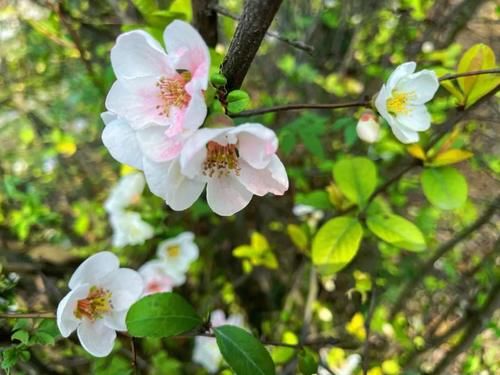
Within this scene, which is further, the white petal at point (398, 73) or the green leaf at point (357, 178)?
the green leaf at point (357, 178)

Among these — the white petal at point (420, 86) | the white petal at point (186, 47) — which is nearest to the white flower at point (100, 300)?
the white petal at point (186, 47)

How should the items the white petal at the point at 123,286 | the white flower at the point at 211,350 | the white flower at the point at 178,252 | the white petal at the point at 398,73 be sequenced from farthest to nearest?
the white flower at the point at 211,350
the white flower at the point at 178,252
the white petal at the point at 123,286
the white petal at the point at 398,73

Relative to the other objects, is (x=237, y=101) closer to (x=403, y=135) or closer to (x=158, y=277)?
(x=403, y=135)

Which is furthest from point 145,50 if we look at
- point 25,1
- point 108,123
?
point 25,1

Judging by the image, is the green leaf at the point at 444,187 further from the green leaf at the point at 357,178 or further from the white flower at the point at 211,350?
the white flower at the point at 211,350

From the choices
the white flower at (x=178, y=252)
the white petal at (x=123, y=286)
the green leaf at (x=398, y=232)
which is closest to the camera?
the white petal at (x=123, y=286)
